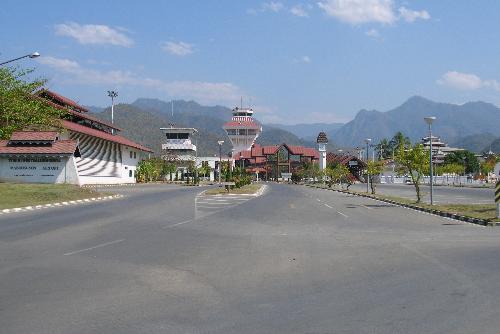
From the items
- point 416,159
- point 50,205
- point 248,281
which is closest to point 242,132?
point 416,159

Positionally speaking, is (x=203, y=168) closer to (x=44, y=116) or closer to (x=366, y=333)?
(x=44, y=116)

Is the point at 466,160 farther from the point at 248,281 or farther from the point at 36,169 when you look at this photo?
the point at 248,281

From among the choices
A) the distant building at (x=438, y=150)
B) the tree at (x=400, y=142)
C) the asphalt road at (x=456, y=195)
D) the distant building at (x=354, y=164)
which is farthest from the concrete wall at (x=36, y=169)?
the distant building at (x=438, y=150)

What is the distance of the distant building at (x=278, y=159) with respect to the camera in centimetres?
12062

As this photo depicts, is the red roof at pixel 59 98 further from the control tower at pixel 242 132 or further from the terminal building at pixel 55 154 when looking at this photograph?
the control tower at pixel 242 132

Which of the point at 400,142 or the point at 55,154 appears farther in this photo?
the point at 55,154

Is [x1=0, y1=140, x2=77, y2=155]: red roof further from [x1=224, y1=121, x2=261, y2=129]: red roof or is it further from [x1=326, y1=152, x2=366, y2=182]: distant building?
[x1=224, y1=121, x2=261, y2=129]: red roof

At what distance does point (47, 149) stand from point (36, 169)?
2280mm

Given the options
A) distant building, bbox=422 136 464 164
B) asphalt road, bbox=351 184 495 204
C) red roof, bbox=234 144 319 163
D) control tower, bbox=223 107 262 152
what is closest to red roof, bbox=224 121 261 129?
control tower, bbox=223 107 262 152

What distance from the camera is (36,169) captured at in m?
51.2

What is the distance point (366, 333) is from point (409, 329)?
0.55 metres

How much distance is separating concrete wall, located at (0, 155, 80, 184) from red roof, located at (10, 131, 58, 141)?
181 cm

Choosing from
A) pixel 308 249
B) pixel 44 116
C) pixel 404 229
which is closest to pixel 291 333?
pixel 308 249

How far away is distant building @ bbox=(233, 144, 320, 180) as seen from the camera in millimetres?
120625
